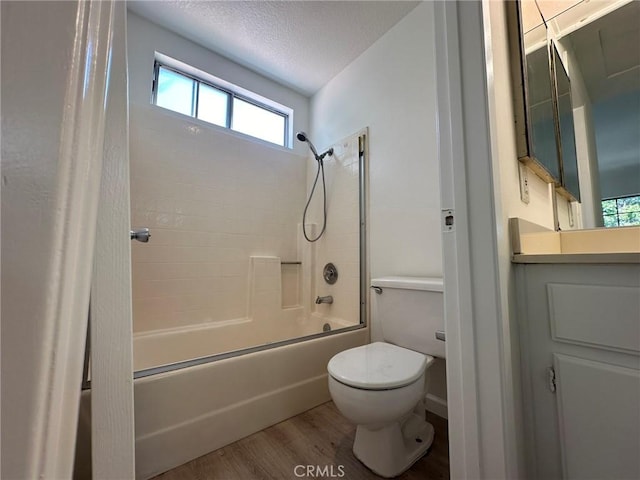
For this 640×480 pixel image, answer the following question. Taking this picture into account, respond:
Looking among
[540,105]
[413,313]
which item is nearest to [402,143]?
[540,105]

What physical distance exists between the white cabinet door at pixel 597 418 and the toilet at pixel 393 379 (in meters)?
0.41

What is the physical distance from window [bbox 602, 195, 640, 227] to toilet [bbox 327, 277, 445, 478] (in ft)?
2.71

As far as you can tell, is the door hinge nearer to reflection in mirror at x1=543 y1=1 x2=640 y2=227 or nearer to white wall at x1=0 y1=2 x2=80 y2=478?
reflection in mirror at x1=543 y1=1 x2=640 y2=227

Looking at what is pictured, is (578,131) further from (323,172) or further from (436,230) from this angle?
(323,172)

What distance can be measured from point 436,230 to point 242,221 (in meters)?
1.40

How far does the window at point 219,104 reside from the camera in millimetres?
1949

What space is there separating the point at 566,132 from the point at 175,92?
2471 mm

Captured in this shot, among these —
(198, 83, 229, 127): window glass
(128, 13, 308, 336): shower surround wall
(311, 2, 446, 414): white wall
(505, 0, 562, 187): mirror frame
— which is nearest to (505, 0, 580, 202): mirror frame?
(505, 0, 562, 187): mirror frame

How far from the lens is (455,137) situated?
0.74 m

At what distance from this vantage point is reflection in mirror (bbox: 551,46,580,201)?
1.32 m

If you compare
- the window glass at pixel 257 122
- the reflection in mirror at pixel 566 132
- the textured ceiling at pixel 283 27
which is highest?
the textured ceiling at pixel 283 27

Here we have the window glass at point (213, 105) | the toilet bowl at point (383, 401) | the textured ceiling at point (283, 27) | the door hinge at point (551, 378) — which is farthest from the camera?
the window glass at point (213, 105)

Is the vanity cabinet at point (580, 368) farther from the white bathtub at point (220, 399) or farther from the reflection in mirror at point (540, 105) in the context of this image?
the white bathtub at point (220, 399)
